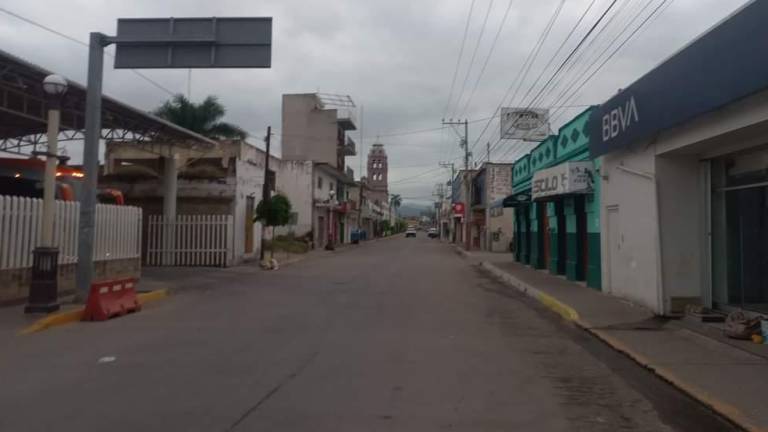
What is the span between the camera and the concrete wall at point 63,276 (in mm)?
14531

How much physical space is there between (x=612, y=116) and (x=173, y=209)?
1835cm

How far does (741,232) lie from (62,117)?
63.1ft

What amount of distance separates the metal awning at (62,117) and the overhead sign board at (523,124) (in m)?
16.0

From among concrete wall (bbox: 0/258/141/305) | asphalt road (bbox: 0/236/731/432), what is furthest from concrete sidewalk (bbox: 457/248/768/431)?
concrete wall (bbox: 0/258/141/305)

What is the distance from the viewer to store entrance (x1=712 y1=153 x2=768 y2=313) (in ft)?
38.1

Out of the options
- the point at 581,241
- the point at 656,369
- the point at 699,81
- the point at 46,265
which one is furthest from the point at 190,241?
the point at 656,369

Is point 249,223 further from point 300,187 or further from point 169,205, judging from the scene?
point 300,187

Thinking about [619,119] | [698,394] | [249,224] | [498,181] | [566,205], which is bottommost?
[698,394]

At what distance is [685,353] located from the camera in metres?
9.84

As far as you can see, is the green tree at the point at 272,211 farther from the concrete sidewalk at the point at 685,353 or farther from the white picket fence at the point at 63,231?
the concrete sidewalk at the point at 685,353

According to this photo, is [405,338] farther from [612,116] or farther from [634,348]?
[612,116]

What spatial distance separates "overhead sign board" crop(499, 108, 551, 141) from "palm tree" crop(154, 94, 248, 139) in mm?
17141

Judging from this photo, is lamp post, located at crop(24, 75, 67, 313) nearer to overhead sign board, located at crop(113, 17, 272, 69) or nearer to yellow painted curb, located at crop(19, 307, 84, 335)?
yellow painted curb, located at crop(19, 307, 84, 335)

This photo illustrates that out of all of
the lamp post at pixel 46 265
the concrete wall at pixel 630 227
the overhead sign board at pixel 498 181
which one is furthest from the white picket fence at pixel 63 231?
the overhead sign board at pixel 498 181
